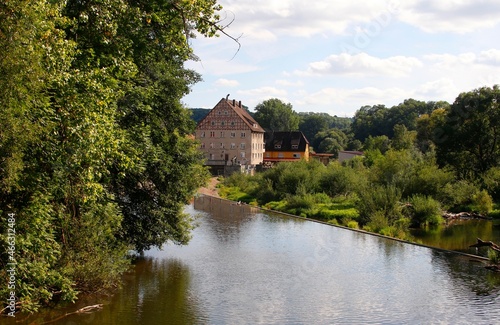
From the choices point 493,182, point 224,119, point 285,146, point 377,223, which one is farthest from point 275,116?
point 377,223

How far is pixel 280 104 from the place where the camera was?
117m

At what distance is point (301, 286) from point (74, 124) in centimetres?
941

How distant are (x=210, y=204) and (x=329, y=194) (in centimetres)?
999

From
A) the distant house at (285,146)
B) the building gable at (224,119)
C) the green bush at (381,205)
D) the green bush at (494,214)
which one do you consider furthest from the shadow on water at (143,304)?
the distant house at (285,146)

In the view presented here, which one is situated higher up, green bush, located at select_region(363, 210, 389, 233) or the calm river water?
green bush, located at select_region(363, 210, 389, 233)

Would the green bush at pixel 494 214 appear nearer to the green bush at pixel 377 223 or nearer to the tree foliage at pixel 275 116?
the green bush at pixel 377 223

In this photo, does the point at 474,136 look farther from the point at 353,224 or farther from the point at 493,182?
the point at 353,224

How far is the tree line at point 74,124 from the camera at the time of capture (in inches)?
410

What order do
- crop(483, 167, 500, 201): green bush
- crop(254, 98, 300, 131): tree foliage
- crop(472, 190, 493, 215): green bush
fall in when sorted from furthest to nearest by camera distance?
crop(254, 98, 300, 131): tree foliage
crop(483, 167, 500, 201): green bush
crop(472, 190, 493, 215): green bush

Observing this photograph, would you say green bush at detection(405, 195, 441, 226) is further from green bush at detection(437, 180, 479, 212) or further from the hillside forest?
green bush at detection(437, 180, 479, 212)

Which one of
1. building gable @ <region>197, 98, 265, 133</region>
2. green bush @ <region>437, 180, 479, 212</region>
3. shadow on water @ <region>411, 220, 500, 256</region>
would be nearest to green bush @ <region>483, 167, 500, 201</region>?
green bush @ <region>437, 180, 479, 212</region>

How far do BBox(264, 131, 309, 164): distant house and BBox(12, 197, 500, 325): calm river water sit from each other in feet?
196

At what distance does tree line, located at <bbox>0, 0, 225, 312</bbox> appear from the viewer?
34.1 feet

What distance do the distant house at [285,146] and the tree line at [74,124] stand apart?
224ft
